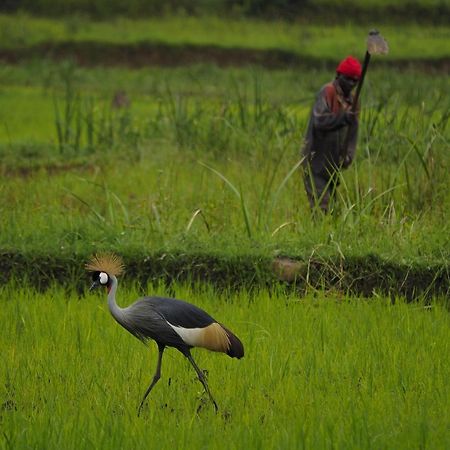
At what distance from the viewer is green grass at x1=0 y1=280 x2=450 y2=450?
4.25m

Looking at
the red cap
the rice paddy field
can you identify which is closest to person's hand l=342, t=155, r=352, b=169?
the rice paddy field

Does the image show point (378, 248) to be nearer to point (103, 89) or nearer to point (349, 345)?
point (349, 345)

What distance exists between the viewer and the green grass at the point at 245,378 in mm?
4246

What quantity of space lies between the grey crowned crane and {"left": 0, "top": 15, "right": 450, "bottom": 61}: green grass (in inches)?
673

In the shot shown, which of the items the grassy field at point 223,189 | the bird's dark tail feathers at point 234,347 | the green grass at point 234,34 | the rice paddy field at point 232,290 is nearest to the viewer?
the rice paddy field at point 232,290

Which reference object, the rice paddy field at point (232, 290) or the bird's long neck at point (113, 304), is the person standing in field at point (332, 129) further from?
the bird's long neck at point (113, 304)

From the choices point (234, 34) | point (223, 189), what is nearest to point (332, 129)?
point (223, 189)

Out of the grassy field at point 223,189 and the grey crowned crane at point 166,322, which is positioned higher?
the grey crowned crane at point 166,322

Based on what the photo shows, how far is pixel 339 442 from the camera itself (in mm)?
4117

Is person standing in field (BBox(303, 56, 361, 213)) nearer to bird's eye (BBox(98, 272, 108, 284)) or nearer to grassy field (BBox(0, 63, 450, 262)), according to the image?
grassy field (BBox(0, 63, 450, 262))

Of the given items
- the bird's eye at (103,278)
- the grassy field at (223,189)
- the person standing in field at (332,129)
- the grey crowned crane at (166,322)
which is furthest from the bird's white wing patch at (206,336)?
the person standing in field at (332,129)

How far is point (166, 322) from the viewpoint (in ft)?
14.8

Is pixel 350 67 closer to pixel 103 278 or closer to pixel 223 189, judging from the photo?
pixel 223 189

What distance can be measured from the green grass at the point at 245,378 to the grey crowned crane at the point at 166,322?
9.2 inches
